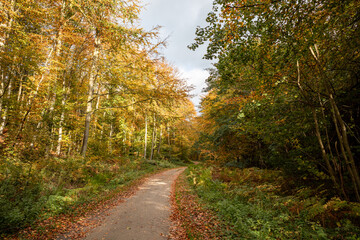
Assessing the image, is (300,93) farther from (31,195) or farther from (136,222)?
(31,195)

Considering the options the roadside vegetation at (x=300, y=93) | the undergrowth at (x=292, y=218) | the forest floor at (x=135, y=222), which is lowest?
the forest floor at (x=135, y=222)

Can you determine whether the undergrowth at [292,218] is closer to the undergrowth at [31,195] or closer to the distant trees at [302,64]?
the distant trees at [302,64]

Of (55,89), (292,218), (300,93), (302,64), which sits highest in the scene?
(55,89)

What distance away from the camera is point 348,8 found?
127 inches

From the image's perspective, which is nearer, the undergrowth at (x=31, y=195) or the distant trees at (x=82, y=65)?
the undergrowth at (x=31, y=195)

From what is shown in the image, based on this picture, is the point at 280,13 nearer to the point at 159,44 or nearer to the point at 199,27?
the point at 199,27

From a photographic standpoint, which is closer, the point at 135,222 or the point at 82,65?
the point at 135,222

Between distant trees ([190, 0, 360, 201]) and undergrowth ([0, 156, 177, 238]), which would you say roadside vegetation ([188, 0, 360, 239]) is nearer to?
distant trees ([190, 0, 360, 201])

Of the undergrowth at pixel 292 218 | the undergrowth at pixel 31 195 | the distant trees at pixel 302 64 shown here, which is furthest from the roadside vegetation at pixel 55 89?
the undergrowth at pixel 292 218

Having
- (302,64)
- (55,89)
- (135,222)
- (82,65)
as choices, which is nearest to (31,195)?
(135,222)

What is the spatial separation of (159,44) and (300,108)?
309 inches

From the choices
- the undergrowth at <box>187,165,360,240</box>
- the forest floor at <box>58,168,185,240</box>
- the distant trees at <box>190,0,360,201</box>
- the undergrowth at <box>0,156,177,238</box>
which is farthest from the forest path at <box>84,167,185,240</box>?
the distant trees at <box>190,0,360,201</box>

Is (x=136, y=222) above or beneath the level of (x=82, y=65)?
beneath

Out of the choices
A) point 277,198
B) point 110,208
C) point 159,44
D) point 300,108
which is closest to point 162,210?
point 110,208
